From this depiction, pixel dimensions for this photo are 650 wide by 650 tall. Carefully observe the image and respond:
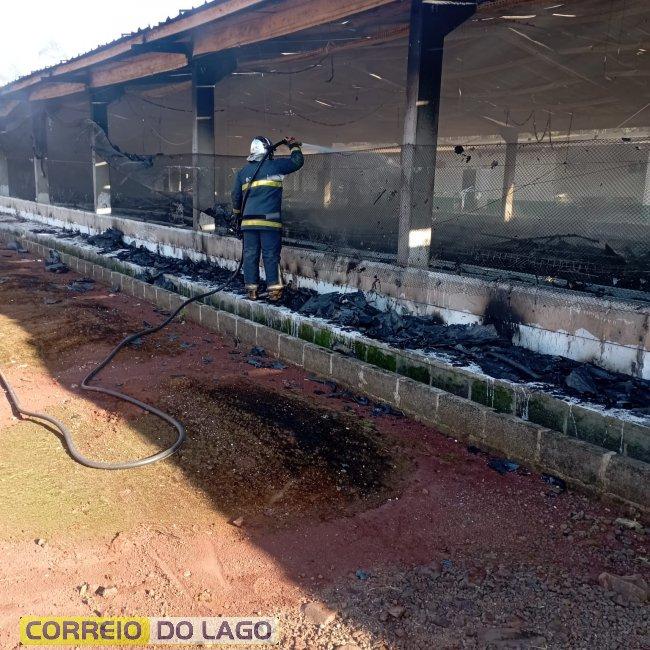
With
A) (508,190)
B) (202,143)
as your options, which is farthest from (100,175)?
(508,190)

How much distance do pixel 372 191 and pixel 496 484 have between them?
5.39 metres

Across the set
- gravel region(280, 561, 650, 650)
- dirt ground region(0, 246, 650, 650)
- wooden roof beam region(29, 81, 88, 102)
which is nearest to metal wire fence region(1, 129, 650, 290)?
dirt ground region(0, 246, 650, 650)

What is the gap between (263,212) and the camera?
8.21 meters

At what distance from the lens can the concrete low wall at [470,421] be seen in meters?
4.17

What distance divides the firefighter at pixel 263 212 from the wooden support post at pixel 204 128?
109 inches

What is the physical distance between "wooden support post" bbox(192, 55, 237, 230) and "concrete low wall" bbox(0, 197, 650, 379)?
164cm

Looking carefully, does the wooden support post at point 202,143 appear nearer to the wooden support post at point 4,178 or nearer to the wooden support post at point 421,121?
the wooden support post at point 421,121

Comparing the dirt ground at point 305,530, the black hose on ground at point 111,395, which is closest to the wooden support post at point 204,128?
the black hose on ground at point 111,395

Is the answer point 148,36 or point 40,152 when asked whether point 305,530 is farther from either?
point 40,152

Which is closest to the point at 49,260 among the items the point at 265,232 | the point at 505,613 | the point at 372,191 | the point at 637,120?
the point at 265,232

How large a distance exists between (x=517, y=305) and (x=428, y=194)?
202cm

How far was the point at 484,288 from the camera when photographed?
6.42 metres

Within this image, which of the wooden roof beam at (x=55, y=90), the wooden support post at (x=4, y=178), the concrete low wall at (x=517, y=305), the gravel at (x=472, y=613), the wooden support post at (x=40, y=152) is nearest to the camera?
the gravel at (x=472, y=613)

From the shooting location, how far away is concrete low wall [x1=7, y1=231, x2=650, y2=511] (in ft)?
13.7
